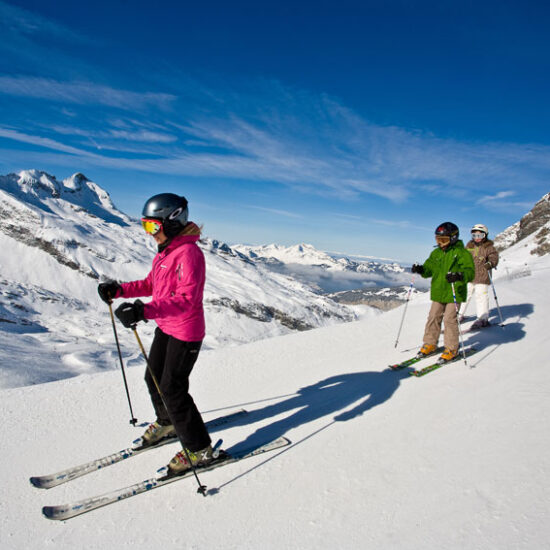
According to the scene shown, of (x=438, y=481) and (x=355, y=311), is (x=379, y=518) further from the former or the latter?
(x=355, y=311)

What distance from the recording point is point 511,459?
379 centimetres

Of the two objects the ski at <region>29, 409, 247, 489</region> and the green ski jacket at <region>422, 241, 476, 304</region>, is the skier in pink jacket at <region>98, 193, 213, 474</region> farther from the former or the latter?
the green ski jacket at <region>422, 241, 476, 304</region>

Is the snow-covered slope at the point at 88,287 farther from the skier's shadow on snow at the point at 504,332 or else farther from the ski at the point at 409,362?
the skier's shadow on snow at the point at 504,332

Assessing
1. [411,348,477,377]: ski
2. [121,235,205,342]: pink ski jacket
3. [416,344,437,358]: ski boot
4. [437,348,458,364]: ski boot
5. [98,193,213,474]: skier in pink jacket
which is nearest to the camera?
[121,235,205,342]: pink ski jacket

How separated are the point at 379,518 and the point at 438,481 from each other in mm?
856

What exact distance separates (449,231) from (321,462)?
18.7ft

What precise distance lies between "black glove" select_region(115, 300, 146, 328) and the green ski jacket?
6.37m

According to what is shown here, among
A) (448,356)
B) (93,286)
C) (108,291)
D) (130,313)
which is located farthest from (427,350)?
(93,286)

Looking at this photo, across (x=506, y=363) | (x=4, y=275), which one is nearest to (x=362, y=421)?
(x=506, y=363)

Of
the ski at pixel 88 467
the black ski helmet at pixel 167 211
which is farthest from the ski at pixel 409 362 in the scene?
the black ski helmet at pixel 167 211

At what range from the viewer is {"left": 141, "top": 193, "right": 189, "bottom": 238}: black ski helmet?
4082mm

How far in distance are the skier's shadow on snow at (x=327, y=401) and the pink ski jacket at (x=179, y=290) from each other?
1902 millimetres

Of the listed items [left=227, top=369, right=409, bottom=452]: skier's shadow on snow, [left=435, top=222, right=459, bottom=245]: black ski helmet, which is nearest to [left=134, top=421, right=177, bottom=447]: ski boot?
Result: [left=227, top=369, right=409, bottom=452]: skier's shadow on snow

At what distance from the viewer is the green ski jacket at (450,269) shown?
739cm
